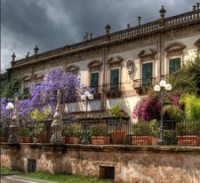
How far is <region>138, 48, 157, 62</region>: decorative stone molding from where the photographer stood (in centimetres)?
2644

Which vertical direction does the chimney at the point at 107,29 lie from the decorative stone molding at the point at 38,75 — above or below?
above

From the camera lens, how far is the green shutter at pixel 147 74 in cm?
2620

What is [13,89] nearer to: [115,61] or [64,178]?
[115,61]

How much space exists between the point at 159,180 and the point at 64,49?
23077 millimetres

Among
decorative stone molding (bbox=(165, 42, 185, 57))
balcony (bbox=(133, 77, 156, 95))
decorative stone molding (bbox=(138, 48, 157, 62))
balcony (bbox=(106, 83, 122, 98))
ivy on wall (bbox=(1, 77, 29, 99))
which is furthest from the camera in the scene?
ivy on wall (bbox=(1, 77, 29, 99))

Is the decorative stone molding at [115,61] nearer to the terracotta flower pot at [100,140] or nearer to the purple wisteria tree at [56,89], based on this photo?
the purple wisteria tree at [56,89]

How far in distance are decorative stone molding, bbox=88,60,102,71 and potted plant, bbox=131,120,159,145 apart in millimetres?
16334

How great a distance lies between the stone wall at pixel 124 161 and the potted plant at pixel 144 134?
2.40ft

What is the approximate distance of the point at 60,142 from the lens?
15570mm

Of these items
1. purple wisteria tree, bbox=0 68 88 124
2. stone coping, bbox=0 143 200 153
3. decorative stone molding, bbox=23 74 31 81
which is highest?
decorative stone molding, bbox=23 74 31 81

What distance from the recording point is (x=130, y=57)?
1101 inches

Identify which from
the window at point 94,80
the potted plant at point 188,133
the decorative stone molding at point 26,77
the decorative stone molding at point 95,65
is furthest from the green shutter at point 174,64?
the decorative stone molding at point 26,77

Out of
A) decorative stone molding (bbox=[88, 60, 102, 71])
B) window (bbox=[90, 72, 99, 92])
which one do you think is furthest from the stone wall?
decorative stone molding (bbox=[88, 60, 102, 71])

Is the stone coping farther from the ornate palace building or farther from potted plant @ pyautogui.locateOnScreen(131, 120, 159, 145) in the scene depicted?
the ornate palace building
